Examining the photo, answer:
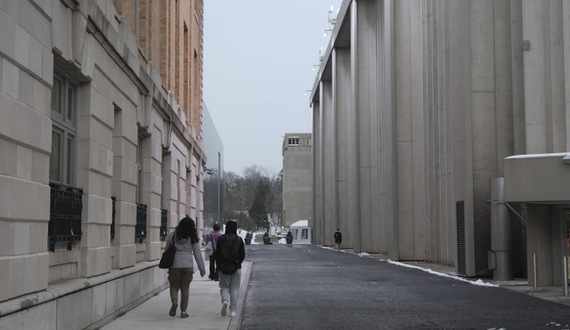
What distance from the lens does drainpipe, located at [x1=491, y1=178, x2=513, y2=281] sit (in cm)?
2195

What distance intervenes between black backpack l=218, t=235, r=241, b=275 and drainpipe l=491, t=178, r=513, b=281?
11.7 meters

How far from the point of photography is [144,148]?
55.9 feet

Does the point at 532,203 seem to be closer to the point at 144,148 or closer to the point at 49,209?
the point at 144,148

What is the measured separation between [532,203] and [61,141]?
13054mm

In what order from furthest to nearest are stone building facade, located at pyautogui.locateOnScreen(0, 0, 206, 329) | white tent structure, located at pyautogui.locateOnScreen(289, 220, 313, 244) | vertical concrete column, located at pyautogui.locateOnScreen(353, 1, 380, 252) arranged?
white tent structure, located at pyautogui.locateOnScreen(289, 220, 313, 244)
vertical concrete column, located at pyautogui.locateOnScreen(353, 1, 380, 252)
stone building facade, located at pyautogui.locateOnScreen(0, 0, 206, 329)

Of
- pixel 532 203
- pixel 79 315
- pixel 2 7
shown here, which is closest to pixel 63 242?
pixel 79 315

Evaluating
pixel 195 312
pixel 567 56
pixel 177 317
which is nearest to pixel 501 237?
pixel 567 56

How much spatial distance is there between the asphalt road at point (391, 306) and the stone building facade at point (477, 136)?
2393 millimetres

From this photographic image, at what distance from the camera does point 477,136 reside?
77.8 ft

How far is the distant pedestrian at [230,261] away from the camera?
12695 mm

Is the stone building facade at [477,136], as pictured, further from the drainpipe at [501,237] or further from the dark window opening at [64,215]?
the dark window opening at [64,215]

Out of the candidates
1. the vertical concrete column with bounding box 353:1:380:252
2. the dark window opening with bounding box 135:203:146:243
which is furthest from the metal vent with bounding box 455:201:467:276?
the vertical concrete column with bounding box 353:1:380:252

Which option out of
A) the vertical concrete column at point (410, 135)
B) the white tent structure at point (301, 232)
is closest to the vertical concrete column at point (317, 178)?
the white tent structure at point (301, 232)

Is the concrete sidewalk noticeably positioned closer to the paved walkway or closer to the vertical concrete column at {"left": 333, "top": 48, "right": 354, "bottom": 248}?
the paved walkway
